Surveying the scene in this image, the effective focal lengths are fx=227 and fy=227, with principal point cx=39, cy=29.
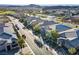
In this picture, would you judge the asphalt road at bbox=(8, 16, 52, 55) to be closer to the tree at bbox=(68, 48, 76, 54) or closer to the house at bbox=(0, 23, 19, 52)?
the house at bbox=(0, 23, 19, 52)

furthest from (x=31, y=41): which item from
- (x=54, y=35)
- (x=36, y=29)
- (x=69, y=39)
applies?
(x=69, y=39)

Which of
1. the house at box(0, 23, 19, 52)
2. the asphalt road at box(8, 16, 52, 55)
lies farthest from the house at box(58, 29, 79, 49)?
the house at box(0, 23, 19, 52)

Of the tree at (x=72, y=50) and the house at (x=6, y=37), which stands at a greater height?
the house at (x=6, y=37)

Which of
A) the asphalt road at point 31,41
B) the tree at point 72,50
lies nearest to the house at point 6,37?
the asphalt road at point 31,41

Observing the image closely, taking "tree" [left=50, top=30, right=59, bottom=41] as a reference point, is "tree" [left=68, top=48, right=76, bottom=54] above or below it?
below

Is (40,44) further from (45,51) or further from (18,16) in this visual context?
(18,16)

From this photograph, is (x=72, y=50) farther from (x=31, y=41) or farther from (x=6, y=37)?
(x=6, y=37)

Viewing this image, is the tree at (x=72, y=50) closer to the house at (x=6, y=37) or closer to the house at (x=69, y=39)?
the house at (x=69, y=39)

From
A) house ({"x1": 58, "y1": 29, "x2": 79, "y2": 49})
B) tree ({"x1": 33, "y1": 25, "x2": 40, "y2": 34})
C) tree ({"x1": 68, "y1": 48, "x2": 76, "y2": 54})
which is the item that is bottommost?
tree ({"x1": 68, "y1": 48, "x2": 76, "y2": 54})
